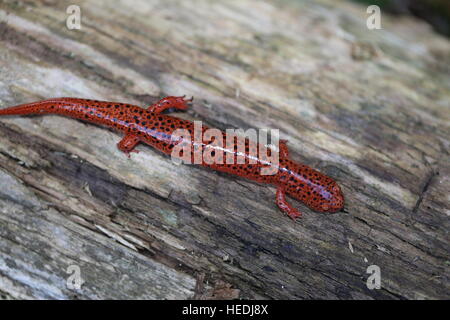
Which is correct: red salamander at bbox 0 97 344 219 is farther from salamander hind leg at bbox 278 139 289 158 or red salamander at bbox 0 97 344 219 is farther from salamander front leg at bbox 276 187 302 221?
salamander hind leg at bbox 278 139 289 158

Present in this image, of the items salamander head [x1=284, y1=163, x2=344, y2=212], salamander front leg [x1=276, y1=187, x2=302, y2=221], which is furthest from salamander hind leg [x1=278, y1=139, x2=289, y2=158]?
salamander front leg [x1=276, y1=187, x2=302, y2=221]

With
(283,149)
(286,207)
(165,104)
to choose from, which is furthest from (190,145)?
(286,207)

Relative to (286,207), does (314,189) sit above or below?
above

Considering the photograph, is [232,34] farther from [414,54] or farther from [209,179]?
[414,54]

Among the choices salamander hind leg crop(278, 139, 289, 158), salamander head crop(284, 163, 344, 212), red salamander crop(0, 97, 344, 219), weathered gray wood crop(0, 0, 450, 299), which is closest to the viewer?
weathered gray wood crop(0, 0, 450, 299)

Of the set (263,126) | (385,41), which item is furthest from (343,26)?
(263,126)

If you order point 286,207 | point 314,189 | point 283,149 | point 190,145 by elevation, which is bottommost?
point 286,207

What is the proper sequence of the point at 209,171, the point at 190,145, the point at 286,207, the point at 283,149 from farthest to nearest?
the point at 283,149, the point at 209,171, the point at 190,145, the point at 286,207

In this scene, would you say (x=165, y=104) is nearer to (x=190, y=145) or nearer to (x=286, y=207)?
(x=190, y=145)
